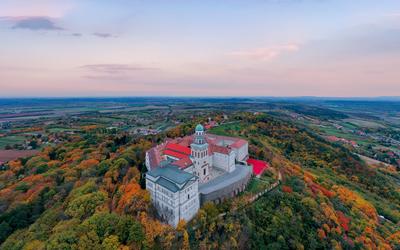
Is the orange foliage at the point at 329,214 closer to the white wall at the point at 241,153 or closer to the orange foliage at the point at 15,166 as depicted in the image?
the white wall at the point at 241,153

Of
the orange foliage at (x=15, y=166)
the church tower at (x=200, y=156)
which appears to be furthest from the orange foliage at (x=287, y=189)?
the orange foliage at (x=15, y=166)

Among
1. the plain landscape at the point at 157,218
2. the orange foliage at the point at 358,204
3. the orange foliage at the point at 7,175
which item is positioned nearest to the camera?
the plain landscape at the point at 157,218

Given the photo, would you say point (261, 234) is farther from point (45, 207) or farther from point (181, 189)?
point (45, 207)

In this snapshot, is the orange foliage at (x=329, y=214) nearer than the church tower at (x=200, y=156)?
No

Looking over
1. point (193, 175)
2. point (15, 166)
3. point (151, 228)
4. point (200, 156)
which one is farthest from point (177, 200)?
point (15, 166)

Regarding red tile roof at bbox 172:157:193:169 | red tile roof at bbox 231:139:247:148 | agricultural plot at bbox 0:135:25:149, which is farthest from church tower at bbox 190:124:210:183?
agricultural plot at bbox 0:135:25:149

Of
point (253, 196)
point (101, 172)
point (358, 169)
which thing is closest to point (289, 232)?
point (253, 196)

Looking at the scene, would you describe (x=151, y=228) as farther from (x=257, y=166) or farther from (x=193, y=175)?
(x=257, y=166)
